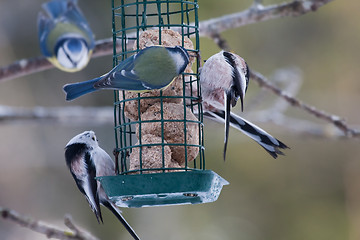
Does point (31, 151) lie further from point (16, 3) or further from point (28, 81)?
point (16, 3)

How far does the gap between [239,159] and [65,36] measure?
12.1 feet

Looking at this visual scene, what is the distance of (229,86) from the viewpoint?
11.9ft

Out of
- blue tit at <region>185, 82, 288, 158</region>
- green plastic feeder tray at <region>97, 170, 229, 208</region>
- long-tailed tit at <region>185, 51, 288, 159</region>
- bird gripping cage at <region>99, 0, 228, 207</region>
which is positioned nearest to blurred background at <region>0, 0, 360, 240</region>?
blue tit at <region>185, 82, 288, 158</region>

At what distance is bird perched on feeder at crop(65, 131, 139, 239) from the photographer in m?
3.77

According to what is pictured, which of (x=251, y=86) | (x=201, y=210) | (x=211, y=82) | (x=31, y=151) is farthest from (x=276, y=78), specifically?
(x=31, y=151)

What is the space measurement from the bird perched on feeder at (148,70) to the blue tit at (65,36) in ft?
5.68

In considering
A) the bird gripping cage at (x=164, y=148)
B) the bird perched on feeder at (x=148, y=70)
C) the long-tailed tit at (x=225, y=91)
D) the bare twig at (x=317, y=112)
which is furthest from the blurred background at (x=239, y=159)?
the bird perched on feeder at (x=148, y=70)

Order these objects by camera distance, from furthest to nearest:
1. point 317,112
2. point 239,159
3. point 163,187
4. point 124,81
A: point 239,159
point 317,112
point 124,81
point 163,187

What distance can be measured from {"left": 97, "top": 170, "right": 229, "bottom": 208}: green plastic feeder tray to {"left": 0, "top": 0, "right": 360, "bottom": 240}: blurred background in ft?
16.3

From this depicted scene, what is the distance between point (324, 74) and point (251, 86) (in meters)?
1.20

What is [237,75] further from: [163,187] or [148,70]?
[163,187]

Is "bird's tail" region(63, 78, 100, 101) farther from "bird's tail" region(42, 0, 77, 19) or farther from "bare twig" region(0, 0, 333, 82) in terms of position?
"bird's tail" region(42, 0, 77, 19)

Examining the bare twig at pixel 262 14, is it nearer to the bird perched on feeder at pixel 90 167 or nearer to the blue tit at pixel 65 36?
the bird perched on feeder at pixel 90 167

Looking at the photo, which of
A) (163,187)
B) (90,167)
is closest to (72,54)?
(90,167)
